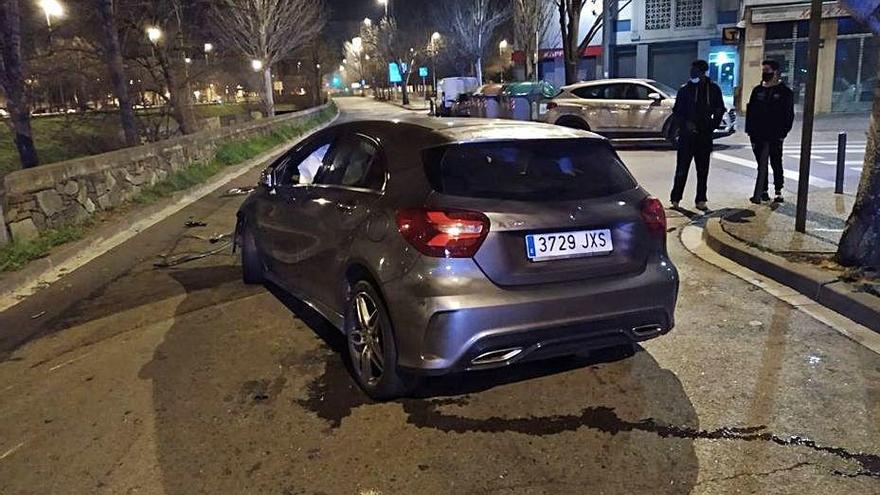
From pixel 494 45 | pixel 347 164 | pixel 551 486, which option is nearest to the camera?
pixel 551 486

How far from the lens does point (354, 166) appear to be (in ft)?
14.6

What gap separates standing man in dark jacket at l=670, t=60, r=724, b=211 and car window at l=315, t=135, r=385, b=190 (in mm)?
5283

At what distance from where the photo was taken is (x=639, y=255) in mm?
3850

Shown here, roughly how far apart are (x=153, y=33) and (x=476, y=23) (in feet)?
90.1

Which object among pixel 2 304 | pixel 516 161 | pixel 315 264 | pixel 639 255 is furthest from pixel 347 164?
pixel 2 304

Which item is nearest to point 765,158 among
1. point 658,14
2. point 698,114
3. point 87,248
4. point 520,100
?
point 698,114

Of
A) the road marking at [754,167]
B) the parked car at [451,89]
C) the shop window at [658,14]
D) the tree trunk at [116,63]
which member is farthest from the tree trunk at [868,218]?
the parked car at [451,89]

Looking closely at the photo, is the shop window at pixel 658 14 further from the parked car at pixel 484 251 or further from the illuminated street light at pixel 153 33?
the parked car at pixel 484 251

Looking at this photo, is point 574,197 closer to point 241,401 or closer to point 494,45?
point 241,401

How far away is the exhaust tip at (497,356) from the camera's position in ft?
11.6

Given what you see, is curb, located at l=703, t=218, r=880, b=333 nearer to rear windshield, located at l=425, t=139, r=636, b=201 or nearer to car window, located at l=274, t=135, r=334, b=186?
rear windshield, located at l=425, t=139, r=636, b=201

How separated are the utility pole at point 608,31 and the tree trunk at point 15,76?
1774 centimetres

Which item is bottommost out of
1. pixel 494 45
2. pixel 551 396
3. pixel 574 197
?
pixel 551 396

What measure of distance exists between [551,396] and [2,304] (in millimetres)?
4993
